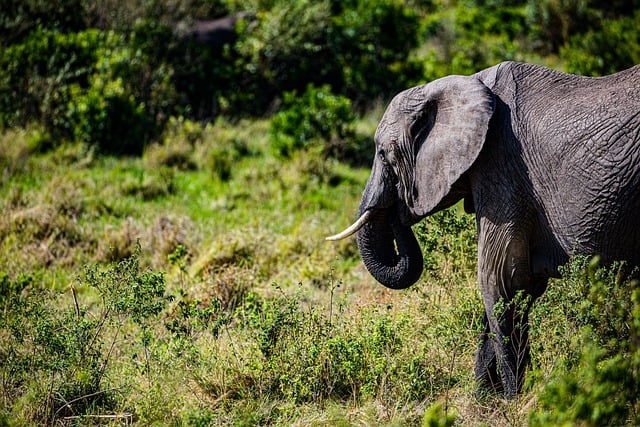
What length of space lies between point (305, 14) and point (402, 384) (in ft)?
30.7

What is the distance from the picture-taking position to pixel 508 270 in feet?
14.5

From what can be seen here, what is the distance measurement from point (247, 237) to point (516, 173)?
3.85 meters

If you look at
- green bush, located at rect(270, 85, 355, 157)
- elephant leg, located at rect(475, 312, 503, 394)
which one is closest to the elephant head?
elephant leg, located at rect(475, 312, 503, 394)

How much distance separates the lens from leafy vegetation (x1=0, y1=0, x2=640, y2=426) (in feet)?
15.2

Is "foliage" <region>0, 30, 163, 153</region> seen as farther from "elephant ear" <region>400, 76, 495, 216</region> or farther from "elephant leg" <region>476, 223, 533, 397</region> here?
"elephant leg" <region>476, 223, 533, 397</region>

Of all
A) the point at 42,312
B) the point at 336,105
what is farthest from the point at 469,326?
the point at 336,105

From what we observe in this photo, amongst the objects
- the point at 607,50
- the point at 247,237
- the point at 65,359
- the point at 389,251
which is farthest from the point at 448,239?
the point at 607,50

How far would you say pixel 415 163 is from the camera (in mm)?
4695

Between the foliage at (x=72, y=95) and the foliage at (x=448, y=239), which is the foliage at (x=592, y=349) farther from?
the foliage at (x=72, y=95)

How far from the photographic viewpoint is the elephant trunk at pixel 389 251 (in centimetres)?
501

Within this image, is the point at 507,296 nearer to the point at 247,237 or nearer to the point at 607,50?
the point at 247,237

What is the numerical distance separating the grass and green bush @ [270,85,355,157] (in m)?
1.90

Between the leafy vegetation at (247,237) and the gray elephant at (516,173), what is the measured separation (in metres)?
0.19

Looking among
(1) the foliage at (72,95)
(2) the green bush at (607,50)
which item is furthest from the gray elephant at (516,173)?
(2) the green bush at (607,50)
